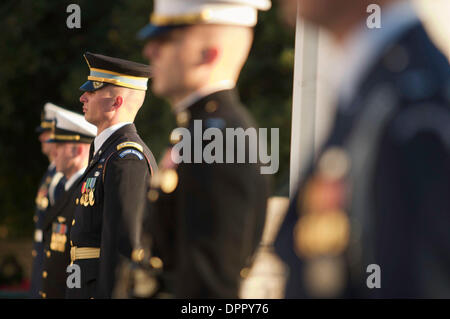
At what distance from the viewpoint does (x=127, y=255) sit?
410cm

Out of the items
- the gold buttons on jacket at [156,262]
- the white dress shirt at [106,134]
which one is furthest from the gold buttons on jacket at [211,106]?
the white dress shirt at [106,134]

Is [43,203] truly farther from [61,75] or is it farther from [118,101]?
[61,75]

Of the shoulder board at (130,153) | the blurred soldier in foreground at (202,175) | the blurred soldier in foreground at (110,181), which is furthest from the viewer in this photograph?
the shoulder board at (130,153)

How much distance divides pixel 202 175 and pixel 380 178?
99 cm

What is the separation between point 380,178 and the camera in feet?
4.89

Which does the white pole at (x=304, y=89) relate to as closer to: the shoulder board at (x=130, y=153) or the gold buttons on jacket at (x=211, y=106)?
the shoulder board at (x=130, y=153)

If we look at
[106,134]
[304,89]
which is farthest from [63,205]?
[304,89]

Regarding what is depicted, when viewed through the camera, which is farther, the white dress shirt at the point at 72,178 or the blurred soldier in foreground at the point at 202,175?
the white dress shirt at the point at 72,178

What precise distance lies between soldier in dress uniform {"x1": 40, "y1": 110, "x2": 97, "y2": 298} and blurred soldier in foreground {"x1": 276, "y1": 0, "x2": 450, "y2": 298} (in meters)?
3.47

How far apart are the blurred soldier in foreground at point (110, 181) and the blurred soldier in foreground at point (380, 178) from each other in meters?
2.39

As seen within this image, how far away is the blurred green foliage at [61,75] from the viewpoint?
1420cm

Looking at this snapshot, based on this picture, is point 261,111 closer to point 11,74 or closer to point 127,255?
point 11,74
